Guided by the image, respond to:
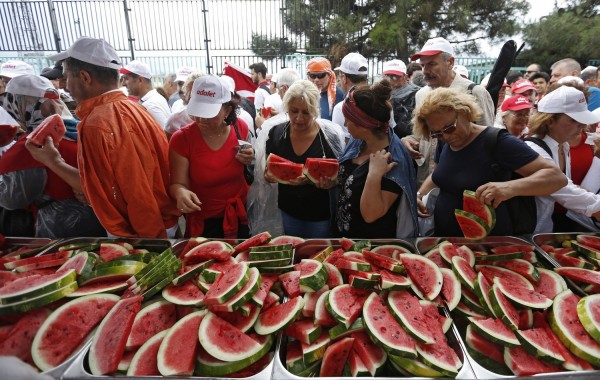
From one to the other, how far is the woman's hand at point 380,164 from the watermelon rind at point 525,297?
0.98 m

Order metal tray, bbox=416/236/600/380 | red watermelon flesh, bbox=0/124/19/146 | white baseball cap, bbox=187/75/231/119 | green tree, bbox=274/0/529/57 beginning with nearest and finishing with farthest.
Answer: metal tray, bbox=416/236/600/380
red watermelon flesh, bbox=0/124/19/146
white baseball cap, bbox=187/75/231/119
green tree, bbox=274/0/529/57

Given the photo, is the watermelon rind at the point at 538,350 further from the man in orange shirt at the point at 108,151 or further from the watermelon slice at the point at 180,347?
the man in orange shirt at the point at 108,151

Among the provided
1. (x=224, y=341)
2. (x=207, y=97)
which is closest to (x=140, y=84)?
(x=207, y=97)

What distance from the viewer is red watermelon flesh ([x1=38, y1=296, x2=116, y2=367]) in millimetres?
1576

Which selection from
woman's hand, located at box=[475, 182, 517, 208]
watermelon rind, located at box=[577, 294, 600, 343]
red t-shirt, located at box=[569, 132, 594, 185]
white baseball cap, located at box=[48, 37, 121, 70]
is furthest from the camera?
red t-shirt, located at box=[569, 132, 594, 185]

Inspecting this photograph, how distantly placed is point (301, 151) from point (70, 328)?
2192 mm

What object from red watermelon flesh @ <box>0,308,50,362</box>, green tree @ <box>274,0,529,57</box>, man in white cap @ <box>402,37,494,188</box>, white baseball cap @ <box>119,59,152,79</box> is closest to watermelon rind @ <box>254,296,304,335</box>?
red watermelon flesh @ <box>0,308,50,362</box>

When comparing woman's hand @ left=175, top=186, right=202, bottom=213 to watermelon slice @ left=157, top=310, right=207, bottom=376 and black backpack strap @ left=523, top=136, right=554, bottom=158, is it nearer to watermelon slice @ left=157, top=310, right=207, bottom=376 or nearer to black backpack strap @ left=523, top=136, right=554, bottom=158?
watermelon slice @ left=157, top=310, right=207, bottom=376

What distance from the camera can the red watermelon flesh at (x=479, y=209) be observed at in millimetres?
2225

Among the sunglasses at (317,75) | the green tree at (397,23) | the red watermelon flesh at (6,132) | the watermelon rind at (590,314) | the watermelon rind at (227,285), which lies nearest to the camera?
the watermelon rind at (590,314)

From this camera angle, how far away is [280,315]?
1691mm

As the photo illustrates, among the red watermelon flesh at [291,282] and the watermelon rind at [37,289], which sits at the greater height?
the watermelon rind at [37,289]

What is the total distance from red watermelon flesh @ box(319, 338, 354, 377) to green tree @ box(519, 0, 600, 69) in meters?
27.2

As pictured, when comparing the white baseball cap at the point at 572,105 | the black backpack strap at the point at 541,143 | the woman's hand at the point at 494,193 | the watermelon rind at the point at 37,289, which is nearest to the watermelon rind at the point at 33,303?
the watermelon rind at the point at 37,289
